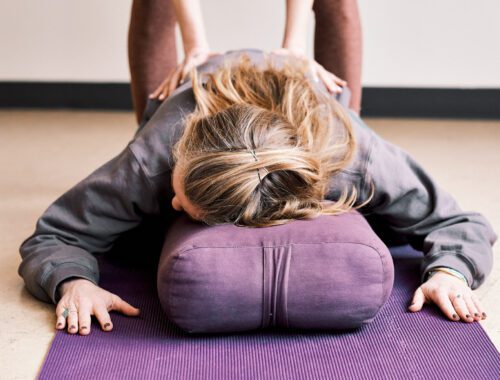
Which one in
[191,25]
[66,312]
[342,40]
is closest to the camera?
[66,312]

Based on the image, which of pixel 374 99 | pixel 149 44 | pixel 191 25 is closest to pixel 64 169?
pixel 149 44

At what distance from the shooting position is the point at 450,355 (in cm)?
125

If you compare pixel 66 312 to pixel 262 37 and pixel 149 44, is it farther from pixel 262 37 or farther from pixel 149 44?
pixel 262 37

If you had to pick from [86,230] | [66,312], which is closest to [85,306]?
[66,312]

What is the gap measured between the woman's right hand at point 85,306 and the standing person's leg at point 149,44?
783 millimetres

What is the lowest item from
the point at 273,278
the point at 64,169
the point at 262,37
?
the point at 64,169

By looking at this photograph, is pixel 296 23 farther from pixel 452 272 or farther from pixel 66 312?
pixel 66 312

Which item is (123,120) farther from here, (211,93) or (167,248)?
(167,248)

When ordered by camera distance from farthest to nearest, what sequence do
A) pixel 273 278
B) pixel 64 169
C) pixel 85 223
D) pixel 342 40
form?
pixel 64 169, pixel 342 40, pixel 85 223, pixel 273 278

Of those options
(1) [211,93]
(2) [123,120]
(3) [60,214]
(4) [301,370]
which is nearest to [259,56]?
(1) [211,93]

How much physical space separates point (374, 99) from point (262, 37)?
0.54m

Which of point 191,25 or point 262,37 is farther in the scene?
point 262,37

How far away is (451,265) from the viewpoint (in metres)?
1.44

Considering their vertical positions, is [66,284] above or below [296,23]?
Answer: below
